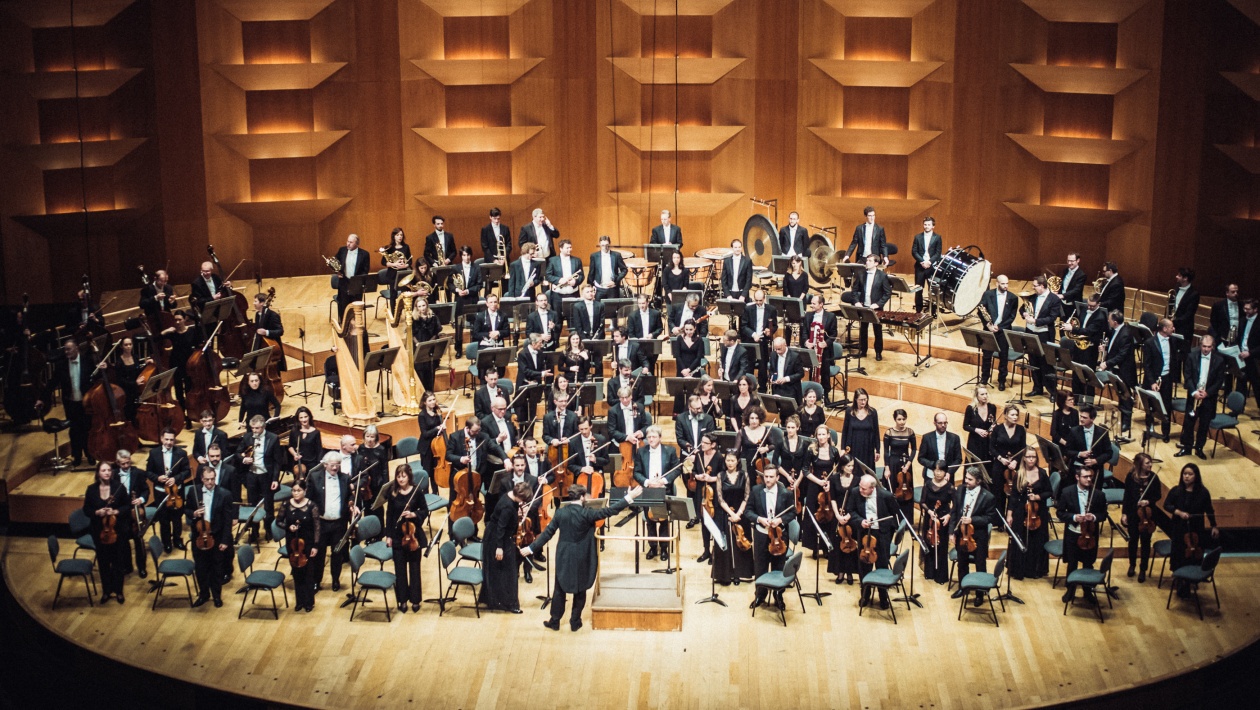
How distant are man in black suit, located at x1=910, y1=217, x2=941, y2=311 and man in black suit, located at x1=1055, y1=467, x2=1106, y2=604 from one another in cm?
376

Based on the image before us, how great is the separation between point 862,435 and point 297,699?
13.6 feet

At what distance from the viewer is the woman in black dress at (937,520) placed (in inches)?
334

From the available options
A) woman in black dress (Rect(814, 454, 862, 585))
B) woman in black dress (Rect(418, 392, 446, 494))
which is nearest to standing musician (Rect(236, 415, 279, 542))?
woman in black dress (Rect(418, 392, 446, 494))

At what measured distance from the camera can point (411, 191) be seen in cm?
1471

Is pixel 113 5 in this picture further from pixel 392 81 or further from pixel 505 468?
pixel 505 468

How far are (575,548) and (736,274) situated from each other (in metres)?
4.31

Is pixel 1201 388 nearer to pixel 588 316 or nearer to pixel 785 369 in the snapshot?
pixel 785 369

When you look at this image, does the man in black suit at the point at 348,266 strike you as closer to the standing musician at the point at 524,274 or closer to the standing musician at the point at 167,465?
the standing musician at the point at 524,274

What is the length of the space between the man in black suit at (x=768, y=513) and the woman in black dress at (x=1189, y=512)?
239cm

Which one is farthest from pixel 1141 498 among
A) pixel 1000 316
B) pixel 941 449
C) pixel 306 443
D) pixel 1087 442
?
pixel 306 443

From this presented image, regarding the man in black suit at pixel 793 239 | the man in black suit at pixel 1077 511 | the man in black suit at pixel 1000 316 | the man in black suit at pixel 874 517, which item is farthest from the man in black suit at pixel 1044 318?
the man in black suit at pixel 874 517

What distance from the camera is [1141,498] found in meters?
8.45

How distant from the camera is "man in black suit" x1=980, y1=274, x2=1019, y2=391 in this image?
1057 cm

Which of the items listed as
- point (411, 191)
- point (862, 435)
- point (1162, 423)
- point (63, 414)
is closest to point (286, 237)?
point (411, 191)
